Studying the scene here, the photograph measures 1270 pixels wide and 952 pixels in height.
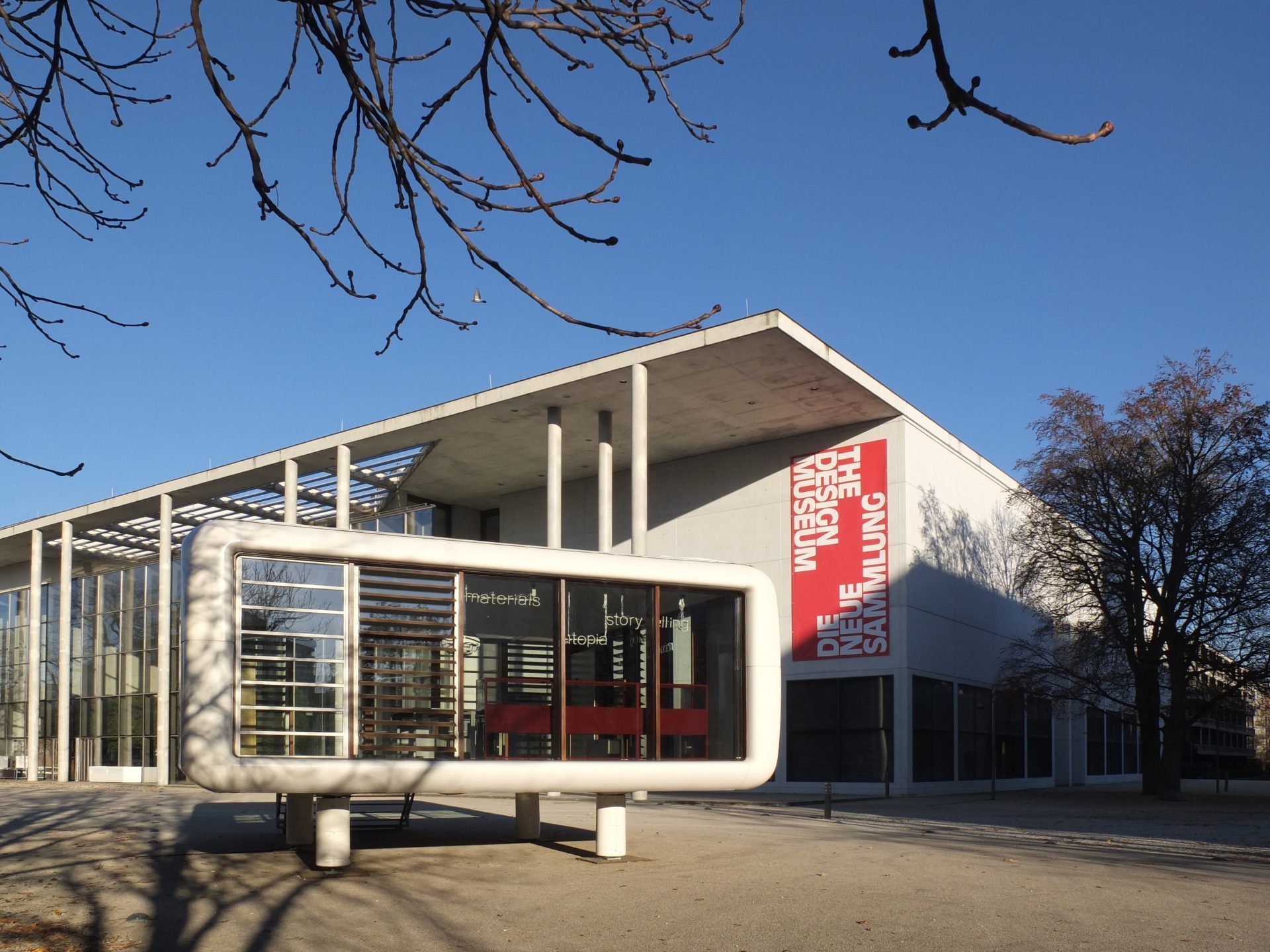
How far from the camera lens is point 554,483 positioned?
1141 inches

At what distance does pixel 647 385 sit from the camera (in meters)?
28.4

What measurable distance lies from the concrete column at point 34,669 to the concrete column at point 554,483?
21.0 m

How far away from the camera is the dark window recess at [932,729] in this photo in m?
30.1

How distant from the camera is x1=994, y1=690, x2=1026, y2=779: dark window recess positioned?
3522 cm

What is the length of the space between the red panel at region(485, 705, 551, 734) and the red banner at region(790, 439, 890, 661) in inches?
744

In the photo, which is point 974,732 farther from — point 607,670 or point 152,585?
point 152,585

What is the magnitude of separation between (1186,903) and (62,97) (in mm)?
9643

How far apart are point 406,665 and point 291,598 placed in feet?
4.12

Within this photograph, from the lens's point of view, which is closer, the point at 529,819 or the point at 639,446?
the point at 529,819

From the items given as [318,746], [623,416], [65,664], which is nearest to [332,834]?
[318,746]

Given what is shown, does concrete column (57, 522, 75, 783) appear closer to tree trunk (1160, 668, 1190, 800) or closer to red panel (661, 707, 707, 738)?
tree trunk (1160, 668, 1190, 800)

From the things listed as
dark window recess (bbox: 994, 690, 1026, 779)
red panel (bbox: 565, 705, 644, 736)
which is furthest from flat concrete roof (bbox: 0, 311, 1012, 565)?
red panel (bbox: 565, 705, 644, 736)

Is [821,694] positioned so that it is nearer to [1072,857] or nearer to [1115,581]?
[1115,581]

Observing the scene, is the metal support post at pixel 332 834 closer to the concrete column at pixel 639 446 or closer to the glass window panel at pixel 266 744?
the glass window panel at pixel 266 744
